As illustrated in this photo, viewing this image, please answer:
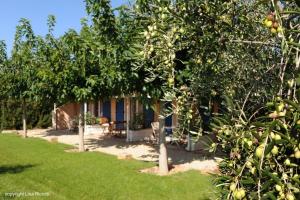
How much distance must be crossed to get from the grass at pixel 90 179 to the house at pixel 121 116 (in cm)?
341

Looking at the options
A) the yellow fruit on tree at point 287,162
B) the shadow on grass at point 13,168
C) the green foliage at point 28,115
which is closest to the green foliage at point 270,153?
the yellow fruit on tree at point 287,162

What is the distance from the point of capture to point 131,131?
21609 mm

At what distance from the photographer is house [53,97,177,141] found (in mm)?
21748

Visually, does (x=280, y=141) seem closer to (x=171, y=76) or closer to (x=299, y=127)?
(x=299, y=127)

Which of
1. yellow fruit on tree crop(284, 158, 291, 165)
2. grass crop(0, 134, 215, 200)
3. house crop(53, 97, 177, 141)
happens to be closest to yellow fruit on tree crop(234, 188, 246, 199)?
yellow fruit on tree crop(284, 158, 291, 165)

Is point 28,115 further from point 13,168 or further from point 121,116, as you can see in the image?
A: point 13,168

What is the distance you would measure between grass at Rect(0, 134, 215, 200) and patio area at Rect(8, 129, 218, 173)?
88 cm

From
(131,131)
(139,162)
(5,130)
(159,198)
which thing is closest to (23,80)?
(131,131)

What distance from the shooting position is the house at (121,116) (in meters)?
21.7

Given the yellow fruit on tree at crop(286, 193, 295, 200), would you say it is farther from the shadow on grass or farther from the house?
the house

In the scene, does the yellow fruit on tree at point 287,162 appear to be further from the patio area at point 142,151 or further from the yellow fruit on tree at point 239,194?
the patio area at point 142,151

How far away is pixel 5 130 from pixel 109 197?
2138 cm

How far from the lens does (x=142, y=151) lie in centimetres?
1777

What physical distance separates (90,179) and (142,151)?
596 centimetres
